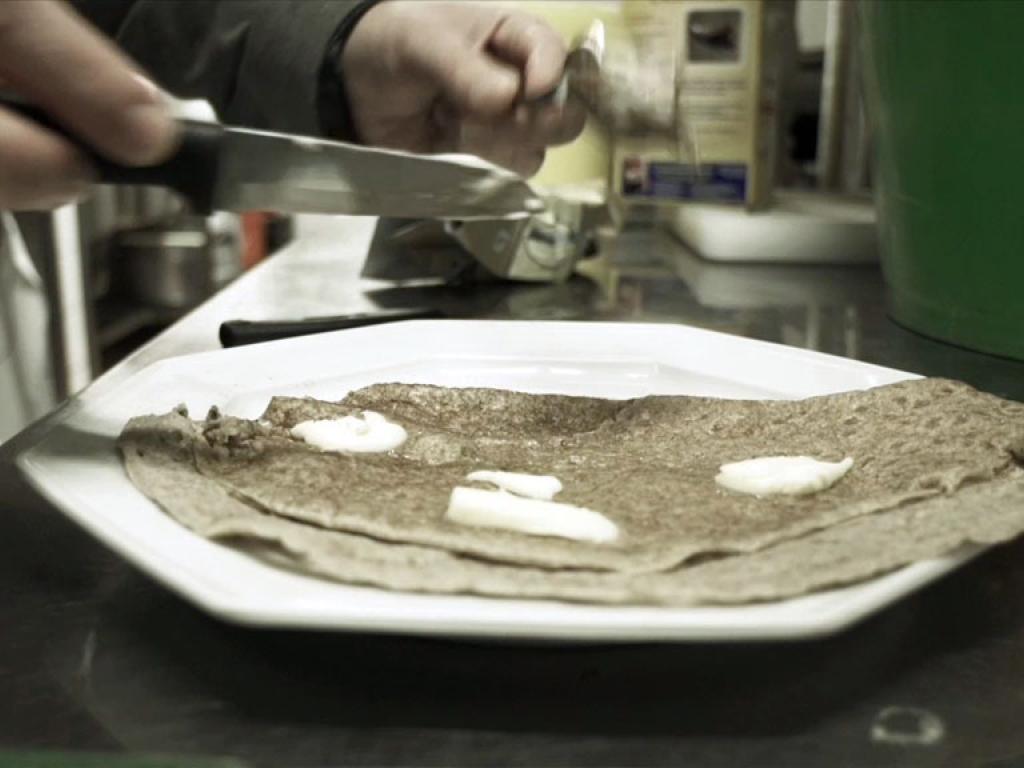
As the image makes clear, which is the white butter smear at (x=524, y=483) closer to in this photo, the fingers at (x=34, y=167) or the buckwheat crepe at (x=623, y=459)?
the buckwheat crepe at (x=623, y=459)

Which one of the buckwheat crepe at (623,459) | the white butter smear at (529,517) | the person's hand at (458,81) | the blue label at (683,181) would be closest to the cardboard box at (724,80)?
the blue label at (683,181)

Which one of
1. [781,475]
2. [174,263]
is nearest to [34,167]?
[781,475]

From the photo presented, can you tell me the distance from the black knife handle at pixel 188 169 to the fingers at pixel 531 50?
53 centimetres

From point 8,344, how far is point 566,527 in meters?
1.57

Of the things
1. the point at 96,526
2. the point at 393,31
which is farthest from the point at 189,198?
the point at 393,31

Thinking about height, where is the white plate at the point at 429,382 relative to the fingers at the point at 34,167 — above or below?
below

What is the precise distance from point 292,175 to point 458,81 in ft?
1.90

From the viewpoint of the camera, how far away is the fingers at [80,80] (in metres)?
0.59

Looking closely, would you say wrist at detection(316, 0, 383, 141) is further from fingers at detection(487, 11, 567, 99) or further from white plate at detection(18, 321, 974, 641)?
white plate at detection(18, 321, 974, 641)

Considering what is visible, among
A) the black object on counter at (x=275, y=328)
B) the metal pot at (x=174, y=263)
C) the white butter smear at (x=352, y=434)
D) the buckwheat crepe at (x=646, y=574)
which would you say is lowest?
the metal pot at (x=174, y=263)

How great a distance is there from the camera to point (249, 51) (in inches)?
63.5

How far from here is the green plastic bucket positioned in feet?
3.53

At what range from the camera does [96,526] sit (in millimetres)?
517

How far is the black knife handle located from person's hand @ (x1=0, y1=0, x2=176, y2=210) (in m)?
0.03
